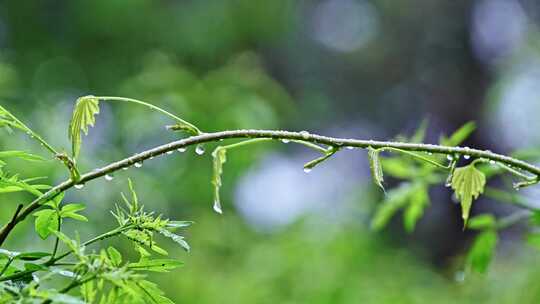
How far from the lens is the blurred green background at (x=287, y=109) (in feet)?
10.4

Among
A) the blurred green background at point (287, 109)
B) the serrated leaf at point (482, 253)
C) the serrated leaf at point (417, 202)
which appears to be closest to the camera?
the serrated leaf at point (482, 253)

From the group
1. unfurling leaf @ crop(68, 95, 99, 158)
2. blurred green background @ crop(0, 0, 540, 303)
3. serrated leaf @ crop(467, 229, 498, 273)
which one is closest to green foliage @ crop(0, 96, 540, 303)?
unfurling leaf @ crop(68, 95, 99, 158)

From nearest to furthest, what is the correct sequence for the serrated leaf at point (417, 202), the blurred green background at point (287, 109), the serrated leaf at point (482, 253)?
the serrated leaf at point (482, 253)
the serrated leaf at point (417, 202)
the blurred green background at point (287, 109)

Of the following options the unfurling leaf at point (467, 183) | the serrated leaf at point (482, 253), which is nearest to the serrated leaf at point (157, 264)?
the unfurling leaf at point (467, 183)

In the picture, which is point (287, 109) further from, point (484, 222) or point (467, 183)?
point (467, 183)

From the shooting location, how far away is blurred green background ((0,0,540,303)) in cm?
316

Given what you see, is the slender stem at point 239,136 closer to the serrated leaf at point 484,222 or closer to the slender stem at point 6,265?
the slender stem at point 6,265

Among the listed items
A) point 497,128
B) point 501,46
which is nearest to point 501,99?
point 497,128

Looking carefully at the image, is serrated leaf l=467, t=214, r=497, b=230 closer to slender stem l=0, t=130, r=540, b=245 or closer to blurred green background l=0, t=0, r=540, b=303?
blurred green background l=0, t=0, r=540, b=303

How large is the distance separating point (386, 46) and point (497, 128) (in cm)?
118

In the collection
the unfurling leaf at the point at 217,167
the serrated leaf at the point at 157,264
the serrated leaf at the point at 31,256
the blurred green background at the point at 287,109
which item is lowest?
the serrated leaf at the point at 31,256

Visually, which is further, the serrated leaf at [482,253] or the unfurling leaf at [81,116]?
the serrated leaf at [482,253]

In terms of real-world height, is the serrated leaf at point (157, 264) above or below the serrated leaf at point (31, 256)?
above

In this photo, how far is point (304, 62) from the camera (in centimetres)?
608
